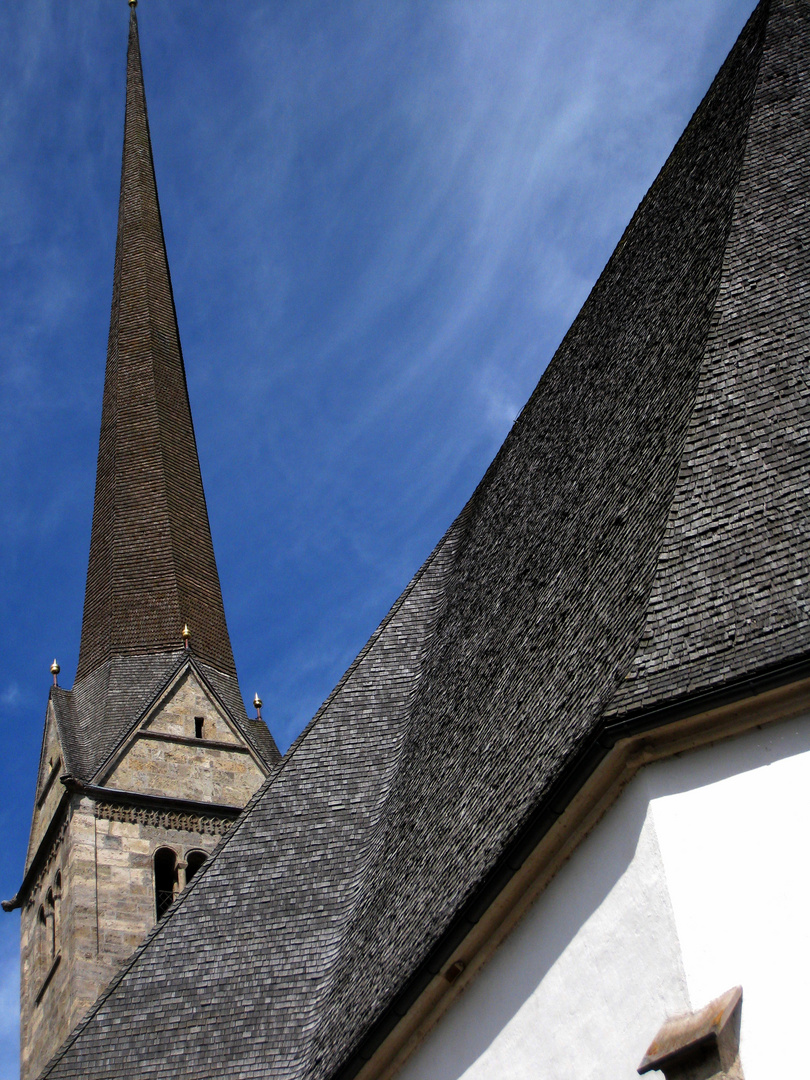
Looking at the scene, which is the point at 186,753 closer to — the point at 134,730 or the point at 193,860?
the point at 134,730

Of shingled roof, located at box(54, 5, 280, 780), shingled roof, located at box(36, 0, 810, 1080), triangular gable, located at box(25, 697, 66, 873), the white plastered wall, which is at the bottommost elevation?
the white plastered wall

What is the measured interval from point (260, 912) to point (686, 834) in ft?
15.8

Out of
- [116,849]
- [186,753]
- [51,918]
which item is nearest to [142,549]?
[186,753]

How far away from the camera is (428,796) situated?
A: 9.55m

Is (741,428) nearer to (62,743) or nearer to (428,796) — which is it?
(428,796)

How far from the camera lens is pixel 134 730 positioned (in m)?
21.0

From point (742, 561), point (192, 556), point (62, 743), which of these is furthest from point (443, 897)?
point (192, 556)

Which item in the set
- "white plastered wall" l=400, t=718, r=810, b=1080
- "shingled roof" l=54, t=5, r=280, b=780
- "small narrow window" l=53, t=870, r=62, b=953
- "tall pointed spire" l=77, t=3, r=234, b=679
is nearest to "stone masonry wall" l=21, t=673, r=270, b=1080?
"small narrow window" l=53, t=870, r=62, b=953

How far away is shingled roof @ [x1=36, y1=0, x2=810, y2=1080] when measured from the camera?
7168 millimetres

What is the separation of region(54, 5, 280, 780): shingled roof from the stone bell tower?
33 millimetres

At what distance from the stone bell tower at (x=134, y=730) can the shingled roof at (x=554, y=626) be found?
641cm

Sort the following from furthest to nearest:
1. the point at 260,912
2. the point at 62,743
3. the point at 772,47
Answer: the point at 62,743 → the point at 772,47 → the point at 260,912

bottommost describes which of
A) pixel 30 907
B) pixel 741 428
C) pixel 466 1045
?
pixel 466 1045

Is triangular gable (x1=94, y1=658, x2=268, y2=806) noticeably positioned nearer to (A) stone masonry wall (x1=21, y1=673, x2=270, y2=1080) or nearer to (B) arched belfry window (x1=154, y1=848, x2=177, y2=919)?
(A) stone masonry wall (x1=21, y1=673, x2=270, y2=1080)
